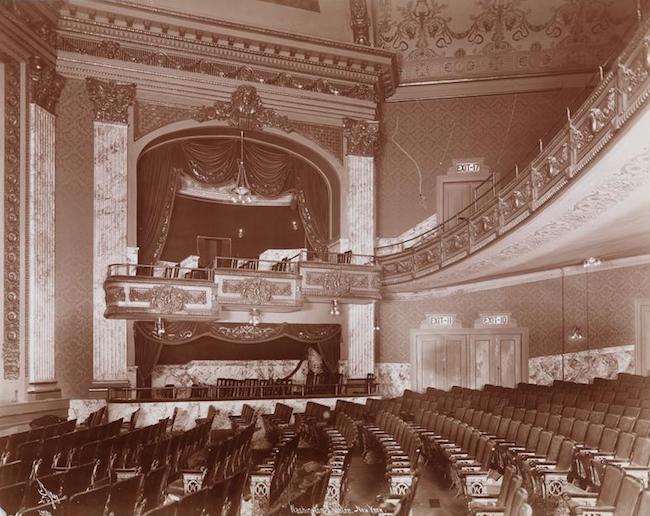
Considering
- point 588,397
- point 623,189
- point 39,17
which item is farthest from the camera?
point 39,17

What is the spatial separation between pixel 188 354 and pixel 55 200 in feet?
14.9

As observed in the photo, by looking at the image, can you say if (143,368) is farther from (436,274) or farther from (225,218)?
(436,274)

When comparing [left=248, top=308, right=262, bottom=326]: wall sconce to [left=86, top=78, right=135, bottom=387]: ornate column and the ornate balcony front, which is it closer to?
the ornate balcony front

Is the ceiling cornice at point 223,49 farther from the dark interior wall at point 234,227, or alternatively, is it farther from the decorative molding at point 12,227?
the dark interior wall at point 234,227

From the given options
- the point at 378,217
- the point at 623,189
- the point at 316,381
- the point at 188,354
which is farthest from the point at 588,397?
the point at 188,354

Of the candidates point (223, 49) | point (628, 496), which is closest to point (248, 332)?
point (223, 49)

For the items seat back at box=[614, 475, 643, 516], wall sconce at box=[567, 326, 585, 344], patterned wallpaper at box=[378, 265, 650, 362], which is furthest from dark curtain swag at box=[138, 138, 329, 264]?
seat back at box=[614, 475, 643, 516]

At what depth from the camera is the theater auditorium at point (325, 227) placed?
852 centimetres

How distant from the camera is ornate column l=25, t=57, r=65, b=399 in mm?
11422

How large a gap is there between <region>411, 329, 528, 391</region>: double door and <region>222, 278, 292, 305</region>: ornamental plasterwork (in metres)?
4.00

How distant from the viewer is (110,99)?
12.9 metres

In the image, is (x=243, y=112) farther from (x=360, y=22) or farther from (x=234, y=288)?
(x=234, y=288)

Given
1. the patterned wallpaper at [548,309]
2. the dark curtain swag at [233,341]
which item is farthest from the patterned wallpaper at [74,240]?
the patterned wallpaper at [548,309]

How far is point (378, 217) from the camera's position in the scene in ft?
51.0
